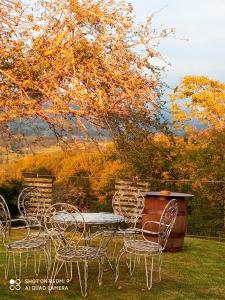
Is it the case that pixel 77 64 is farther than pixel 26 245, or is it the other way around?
pixel 77 64

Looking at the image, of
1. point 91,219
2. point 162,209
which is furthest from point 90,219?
point 162,209

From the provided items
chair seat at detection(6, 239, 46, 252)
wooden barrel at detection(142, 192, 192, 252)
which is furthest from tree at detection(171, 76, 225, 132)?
chair seat at detection(6, 239, 46, 252)

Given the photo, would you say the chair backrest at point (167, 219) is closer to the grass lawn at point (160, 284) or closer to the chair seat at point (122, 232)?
the grass lawn at point (160, 284)

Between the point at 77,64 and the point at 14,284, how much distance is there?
3.27 m

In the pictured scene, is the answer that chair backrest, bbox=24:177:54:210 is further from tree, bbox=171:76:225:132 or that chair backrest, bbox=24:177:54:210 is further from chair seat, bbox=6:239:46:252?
tree, bbox=171:76:225:132

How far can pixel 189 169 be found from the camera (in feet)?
39.3

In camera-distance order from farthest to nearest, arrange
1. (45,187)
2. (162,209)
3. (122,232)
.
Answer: (45,187) → (162,209) → (122,232)

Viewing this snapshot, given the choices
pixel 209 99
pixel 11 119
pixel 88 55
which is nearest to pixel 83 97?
pixel 88 55

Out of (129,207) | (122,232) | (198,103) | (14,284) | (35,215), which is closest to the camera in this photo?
(14,284)

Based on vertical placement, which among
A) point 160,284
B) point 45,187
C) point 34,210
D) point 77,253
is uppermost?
point 45,187

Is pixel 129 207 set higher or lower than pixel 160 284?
higher

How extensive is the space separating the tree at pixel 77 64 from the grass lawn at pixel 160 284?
2.12 meters

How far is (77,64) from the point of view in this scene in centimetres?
686

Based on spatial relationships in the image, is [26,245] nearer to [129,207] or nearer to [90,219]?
[90,219]
